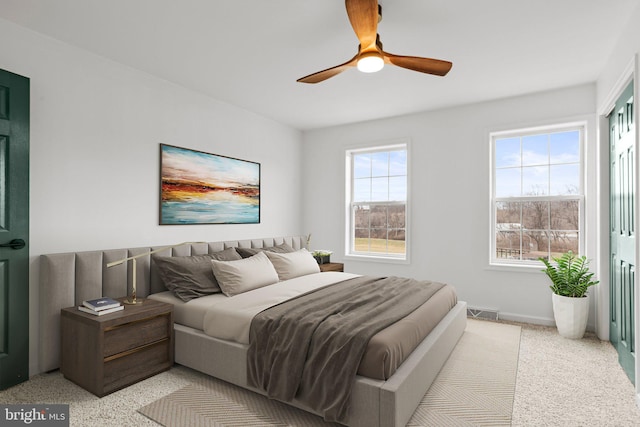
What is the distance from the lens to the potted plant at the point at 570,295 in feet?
11.5

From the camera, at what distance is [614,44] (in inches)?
116

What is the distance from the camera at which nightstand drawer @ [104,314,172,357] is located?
2.43 meters

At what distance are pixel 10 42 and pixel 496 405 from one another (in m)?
4.29

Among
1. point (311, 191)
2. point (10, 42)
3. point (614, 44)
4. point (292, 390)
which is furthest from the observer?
point (311, 191)

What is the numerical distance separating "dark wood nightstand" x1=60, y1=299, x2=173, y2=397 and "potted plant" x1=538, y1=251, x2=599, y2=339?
12.4 ft

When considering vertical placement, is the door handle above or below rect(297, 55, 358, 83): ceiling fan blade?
below

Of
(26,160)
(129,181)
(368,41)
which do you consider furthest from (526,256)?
(26,160)

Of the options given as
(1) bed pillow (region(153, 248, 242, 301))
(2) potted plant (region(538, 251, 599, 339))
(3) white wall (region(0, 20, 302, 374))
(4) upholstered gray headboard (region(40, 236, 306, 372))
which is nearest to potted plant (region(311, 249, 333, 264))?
(3) white wall (region(0, 20, 302, 374))

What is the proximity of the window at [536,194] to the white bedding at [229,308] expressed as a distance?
2.62m

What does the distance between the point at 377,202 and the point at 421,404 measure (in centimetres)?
330

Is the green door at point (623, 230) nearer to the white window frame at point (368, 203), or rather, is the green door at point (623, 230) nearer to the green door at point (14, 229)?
the white window frame at point (368, 203)

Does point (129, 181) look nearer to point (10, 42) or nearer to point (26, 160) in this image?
point (26, 160)

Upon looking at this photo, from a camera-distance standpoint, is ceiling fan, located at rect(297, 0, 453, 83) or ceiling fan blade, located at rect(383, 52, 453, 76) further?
ceiling fan blade, located at rect(383, 52, 453, 76)

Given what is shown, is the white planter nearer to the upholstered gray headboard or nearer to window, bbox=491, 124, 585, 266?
window, bbox=491, 124, 585, 266
